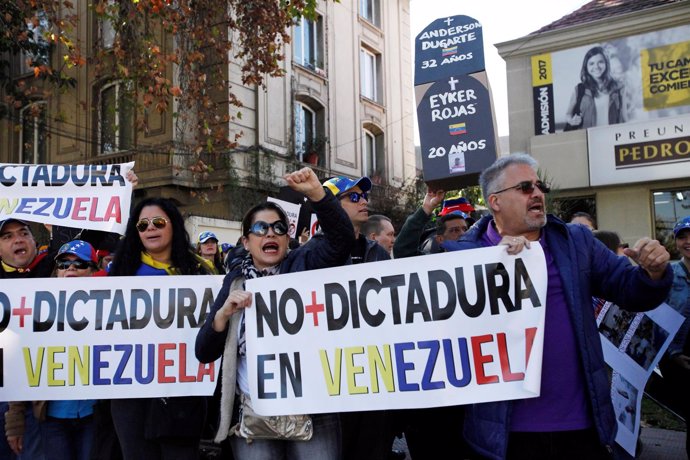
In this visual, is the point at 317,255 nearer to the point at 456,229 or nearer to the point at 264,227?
the point at 264,227

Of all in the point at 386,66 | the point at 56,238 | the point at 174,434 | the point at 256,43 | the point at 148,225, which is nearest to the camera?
the point at 174,434

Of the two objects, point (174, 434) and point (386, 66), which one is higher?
point (386, 66)

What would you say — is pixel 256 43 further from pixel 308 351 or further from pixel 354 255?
pixel 308 351

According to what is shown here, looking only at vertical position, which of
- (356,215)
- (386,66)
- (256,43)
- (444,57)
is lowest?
(356,215)

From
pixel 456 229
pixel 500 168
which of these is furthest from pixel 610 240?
pixel 500 168

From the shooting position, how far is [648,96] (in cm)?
1184

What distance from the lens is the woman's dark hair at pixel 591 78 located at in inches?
481

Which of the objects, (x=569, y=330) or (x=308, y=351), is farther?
(x=308, y=351)

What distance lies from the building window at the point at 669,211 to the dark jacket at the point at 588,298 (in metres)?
9.95

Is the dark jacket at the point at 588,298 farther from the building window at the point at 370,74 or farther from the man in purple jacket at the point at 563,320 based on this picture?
the building window at the point at 370,74

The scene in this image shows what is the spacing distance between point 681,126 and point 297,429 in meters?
10.7

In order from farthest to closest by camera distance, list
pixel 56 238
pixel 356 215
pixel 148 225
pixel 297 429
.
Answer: pixel 56 238, pixel 356 215, pixel 148 225, pixel 297 429

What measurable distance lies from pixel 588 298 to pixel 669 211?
1024 centimetres

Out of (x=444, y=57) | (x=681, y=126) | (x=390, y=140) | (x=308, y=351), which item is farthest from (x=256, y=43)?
(x=390, y=140)
